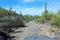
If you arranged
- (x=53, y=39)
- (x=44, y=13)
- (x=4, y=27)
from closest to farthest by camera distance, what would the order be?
1. (x=53, y=39)
2. (x=4, y=27)
3. (x=44, y=13)

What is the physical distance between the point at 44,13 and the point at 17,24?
39.3 feet

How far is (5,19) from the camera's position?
3041 cm

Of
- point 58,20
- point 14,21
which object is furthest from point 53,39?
point 14,21

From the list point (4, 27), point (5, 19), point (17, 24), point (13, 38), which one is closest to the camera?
point (13, 38)

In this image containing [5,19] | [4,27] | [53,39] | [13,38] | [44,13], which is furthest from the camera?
[44,13]

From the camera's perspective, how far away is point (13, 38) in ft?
75.1

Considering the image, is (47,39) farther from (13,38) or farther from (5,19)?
(5,19)

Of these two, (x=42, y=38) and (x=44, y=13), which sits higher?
(x=44, y=13)

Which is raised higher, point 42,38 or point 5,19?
point 5,19

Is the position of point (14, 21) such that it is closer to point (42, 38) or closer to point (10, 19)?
point (10, 19)

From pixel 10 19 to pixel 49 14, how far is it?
A: 15090mm

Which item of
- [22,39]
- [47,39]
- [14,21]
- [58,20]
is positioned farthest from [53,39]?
[14,21]

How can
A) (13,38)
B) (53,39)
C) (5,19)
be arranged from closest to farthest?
(53,39), (13,38), (5,19)

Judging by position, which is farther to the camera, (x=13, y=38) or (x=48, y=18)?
(x=48, y=18)
